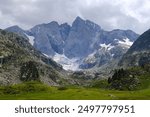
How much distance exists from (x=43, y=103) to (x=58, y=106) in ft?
7.49

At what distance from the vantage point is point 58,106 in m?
37.0

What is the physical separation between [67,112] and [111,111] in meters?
4.17

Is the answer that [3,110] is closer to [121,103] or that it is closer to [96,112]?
[96,112]

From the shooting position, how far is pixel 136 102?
38.7 metres

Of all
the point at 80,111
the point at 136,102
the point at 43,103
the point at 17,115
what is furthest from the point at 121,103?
the point at 17,115

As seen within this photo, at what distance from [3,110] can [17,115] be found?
243 centimetres

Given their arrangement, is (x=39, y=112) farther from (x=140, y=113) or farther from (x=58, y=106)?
(x=140, y=113)

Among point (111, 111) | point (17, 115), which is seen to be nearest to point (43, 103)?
point (17, 115)

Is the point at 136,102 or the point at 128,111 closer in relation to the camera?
the point at 128,111

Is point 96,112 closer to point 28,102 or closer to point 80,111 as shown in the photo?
point 80,111

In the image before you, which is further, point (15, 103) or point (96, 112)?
point (15, 103)

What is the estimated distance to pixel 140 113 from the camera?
3519cm

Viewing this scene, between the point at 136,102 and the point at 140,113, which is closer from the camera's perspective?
the point at 140,113

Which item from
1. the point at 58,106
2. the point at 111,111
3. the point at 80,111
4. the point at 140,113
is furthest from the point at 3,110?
the point at 140,113
